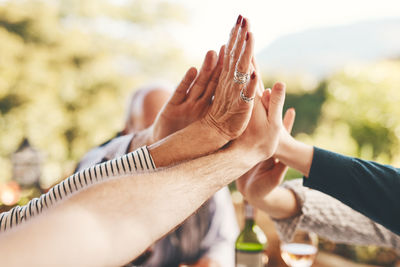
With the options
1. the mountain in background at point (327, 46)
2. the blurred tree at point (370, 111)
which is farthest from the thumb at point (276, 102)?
the mountain in background at point (327, 46)

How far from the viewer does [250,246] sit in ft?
3.59

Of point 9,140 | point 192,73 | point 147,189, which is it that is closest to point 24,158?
point 192,73

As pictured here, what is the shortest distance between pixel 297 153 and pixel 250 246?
16.5 inches

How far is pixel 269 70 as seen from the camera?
5828 millimetres

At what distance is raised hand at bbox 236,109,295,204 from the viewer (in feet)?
2.89

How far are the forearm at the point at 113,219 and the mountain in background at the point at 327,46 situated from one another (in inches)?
216

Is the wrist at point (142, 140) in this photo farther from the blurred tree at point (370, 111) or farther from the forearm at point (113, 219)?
the blurred tree at point (370, 111)

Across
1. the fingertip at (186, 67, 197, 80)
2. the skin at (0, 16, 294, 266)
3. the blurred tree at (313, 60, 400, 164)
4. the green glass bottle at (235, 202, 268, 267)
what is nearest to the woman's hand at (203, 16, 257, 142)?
the skin at (0, 16, 294, 266)

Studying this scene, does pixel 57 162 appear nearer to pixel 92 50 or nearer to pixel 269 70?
pixel 92 50

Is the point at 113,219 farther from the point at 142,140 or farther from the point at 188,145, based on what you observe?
the point at 142,140

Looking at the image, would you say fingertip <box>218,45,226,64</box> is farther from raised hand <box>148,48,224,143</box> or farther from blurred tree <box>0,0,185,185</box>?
blurred tree <box>0,0,185,185</box>

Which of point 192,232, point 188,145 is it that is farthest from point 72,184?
point 192,232

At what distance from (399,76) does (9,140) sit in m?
5.56

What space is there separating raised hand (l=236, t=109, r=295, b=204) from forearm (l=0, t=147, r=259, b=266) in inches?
13.0
